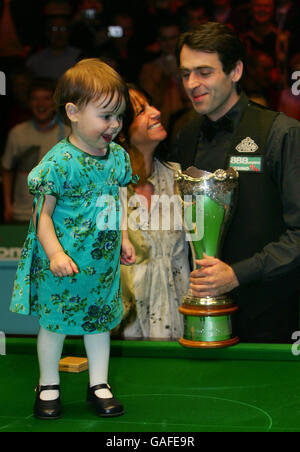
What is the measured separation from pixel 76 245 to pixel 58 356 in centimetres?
31

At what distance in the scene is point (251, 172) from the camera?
104 inches

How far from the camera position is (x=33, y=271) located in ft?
6.47

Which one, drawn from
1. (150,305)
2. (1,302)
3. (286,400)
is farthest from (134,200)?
(286,400)

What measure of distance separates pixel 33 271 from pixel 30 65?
12.2 ft

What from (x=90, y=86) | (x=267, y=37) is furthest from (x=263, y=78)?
(x=90, y=86)

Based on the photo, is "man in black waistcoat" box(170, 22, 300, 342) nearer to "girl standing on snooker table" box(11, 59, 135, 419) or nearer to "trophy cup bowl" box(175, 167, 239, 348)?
"trophy cup bowl" box(175, 167, 239, 348)

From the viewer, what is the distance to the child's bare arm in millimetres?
1791

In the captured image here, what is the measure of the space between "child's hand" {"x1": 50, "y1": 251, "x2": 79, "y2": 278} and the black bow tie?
1173mm

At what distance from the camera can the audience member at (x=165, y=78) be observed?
17.0 ft

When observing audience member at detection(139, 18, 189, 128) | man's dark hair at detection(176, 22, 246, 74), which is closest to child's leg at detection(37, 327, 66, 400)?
man's dark hair at detection(176, 22, 246, 74)

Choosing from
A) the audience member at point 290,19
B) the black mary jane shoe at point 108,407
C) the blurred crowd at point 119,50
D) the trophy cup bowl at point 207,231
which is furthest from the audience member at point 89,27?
the black mary jane shoe at point 108,407

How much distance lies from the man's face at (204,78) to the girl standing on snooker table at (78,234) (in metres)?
0.74

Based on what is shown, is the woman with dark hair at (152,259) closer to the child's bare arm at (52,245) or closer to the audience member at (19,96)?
the child's bare arm at (52,245)
